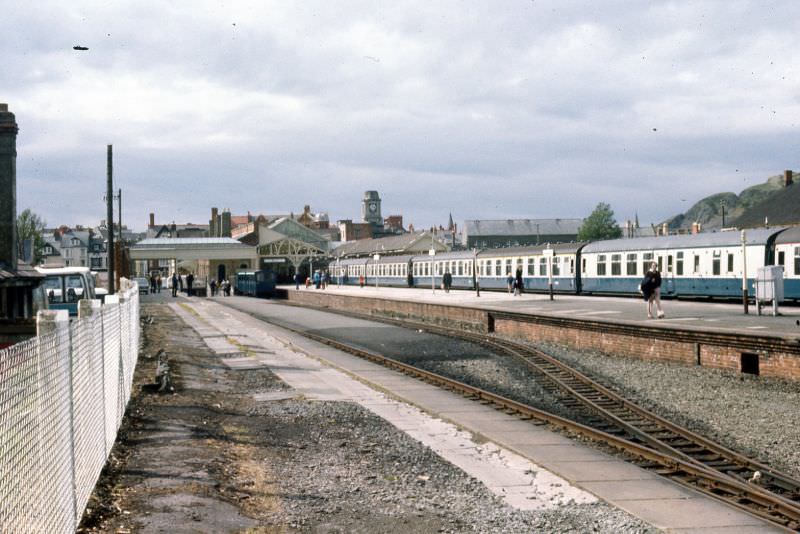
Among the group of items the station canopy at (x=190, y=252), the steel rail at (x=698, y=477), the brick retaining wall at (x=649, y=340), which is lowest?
the steel rail at (x=698, y=477)

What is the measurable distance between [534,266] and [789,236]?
2170 cm

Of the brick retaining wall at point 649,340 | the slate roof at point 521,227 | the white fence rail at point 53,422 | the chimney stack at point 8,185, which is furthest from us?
the slate roof at point 521,227

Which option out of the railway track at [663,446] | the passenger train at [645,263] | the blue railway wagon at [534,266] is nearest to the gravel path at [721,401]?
the railway track at [663,446]

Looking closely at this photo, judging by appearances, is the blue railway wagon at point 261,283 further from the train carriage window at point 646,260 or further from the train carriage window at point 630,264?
the train carriage window at point 646,260

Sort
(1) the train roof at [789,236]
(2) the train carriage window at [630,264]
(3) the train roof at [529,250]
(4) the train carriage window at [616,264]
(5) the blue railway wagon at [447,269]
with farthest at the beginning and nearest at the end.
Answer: (5) the blue railway wagon at [447,269]
(3) the train roof at [529,250]
(4) the train carriage window at [616,264]
(2) the train carriage window at [630,264]
(1) the train roof at [789,236]

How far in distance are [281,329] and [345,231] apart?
14914 centimetres

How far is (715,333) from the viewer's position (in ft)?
58.4

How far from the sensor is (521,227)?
157250 millimetres

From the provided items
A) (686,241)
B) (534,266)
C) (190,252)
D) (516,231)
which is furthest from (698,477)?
(516,231)

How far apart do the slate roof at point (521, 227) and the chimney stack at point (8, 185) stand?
134424 millimetres

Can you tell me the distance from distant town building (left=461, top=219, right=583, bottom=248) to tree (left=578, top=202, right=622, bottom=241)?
29.8 feet

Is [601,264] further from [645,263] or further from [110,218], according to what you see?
[110,218]

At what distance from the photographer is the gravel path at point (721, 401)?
10.9 metres

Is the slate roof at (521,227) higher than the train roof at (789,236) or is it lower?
higher
